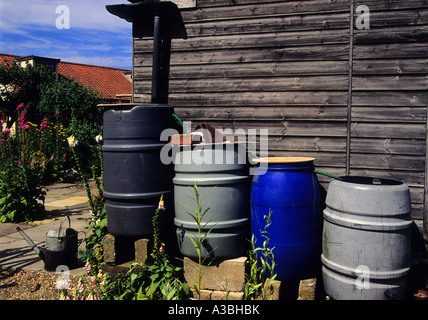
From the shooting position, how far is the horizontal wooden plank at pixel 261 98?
3.39 meters

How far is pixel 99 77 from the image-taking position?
25.5m

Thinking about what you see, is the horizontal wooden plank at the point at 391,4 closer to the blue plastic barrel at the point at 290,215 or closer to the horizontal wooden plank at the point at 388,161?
the horizontal wooden plank at the point at 388,161

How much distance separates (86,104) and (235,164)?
10180mm

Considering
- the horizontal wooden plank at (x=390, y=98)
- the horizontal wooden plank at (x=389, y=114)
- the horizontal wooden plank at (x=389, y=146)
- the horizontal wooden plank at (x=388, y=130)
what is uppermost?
the horizontal wooden plank at (x=390, y=98)

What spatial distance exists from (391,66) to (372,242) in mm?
1691

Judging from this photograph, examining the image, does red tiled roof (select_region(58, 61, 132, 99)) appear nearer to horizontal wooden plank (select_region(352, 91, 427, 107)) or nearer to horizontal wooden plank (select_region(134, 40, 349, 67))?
horizontal wooden plank (select_region(134, 40, 349, 67))

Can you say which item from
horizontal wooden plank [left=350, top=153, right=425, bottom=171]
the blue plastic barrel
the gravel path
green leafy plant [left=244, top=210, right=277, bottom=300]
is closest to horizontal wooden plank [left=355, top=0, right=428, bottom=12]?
horizontal wooden plank [left=350, top=153, right=425, bottom=171]

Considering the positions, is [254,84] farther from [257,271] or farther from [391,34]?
[257,271]

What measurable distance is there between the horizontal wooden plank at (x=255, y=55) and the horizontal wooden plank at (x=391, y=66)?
16cm

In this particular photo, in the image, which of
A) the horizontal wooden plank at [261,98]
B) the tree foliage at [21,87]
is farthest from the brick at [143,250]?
the tree foliage at [21,87]

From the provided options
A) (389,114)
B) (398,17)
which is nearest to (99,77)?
(398,17)

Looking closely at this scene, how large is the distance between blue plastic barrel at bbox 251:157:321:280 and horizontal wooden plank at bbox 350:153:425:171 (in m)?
0.74
